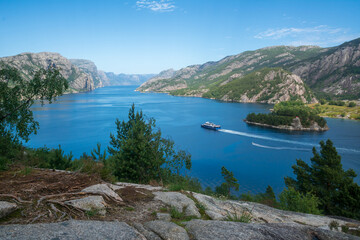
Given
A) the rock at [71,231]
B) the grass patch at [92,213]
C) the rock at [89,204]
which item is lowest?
the grass patch at [92,213]

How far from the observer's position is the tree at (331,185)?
25000 millimetres

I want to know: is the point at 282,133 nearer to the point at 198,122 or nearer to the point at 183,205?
the point at 198,122

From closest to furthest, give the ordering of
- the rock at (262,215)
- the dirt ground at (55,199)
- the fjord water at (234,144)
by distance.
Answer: the dirt ground at (55,199) → the rock at (262,215) → the fjord water at (234,144)

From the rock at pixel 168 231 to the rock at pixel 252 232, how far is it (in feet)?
0.90

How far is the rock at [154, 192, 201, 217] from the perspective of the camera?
7.47 metres

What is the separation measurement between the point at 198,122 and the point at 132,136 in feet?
261

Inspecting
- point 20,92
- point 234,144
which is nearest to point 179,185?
point 20,92

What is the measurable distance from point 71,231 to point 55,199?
224 centimetres

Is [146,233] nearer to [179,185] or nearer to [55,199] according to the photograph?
[55,199]

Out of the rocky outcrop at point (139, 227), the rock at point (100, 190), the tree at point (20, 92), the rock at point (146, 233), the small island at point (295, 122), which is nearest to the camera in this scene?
the rocky outcrop at point (139, 227)

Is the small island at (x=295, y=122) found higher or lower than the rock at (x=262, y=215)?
lower

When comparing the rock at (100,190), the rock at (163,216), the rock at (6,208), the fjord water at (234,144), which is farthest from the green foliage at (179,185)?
the fjord water at (234,144)

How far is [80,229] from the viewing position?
4.67 metres

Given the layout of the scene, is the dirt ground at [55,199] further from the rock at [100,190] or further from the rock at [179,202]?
the rock at [179,202]
